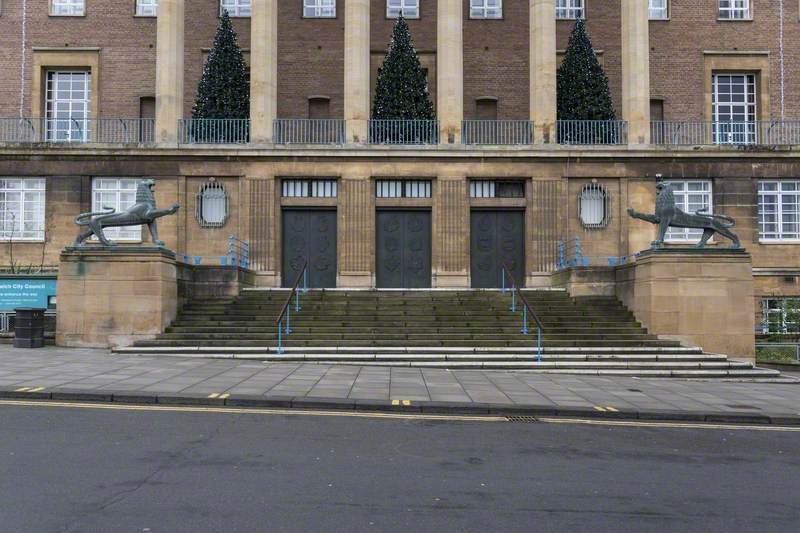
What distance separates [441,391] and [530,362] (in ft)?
16.3

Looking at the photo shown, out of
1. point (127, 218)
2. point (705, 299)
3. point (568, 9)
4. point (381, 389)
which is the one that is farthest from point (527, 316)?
point (568, 9)

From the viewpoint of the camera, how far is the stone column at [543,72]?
89.3ft

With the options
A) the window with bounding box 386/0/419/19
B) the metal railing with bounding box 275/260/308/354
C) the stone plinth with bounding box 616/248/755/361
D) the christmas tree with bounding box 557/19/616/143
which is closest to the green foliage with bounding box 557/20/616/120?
the christmas tree with bounding box 557/19/616/143

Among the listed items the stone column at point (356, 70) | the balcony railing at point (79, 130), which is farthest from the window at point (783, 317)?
the balcony railing at point (79, 130)

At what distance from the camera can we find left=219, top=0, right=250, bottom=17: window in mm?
30922

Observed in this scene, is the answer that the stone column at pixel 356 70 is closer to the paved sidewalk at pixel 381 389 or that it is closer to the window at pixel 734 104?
the paved sidewalk at pixel 381 389

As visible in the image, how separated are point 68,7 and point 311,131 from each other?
1180 cm

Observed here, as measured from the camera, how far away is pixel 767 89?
30531 millimetres

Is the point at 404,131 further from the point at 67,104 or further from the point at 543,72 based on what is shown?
the point at 67,104

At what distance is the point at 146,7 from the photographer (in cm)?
3105

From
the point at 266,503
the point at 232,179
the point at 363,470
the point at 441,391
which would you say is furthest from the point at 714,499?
the point at 232,179

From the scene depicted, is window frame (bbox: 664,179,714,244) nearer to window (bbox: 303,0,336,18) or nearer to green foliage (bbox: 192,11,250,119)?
window (bbox: 303,0,336,18)

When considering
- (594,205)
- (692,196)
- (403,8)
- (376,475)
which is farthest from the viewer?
(403,8)

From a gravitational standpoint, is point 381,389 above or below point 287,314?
below
